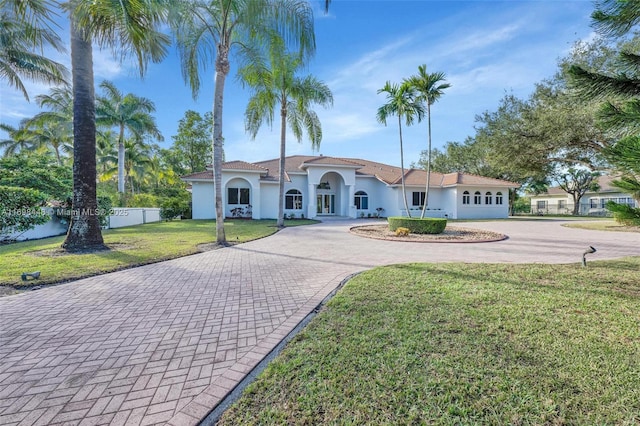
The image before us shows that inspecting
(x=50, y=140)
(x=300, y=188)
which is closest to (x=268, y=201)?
(x=300, y=188)

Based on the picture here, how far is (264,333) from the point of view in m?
3.70

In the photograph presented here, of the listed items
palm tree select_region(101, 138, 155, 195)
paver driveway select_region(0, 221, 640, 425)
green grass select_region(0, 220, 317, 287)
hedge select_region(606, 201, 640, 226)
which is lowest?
paver driveway select_region(0, 221, 640, 425)

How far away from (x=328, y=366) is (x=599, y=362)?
2.91m

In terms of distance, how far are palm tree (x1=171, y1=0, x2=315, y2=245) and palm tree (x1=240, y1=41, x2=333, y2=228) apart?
192cm

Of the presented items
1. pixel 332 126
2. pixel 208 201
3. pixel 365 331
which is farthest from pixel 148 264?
pixel 208 201

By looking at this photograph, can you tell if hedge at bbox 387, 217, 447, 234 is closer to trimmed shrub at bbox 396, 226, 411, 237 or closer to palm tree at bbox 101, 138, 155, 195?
trimmed shrub at bbox 396, 226, 411, 237

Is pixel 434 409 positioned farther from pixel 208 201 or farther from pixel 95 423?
pixel 208 201

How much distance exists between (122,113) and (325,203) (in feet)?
67.4

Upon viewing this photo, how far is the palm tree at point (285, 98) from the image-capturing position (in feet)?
45.2

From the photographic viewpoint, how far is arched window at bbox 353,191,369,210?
2844 cm

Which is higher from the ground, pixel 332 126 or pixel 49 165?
pixel 332 126

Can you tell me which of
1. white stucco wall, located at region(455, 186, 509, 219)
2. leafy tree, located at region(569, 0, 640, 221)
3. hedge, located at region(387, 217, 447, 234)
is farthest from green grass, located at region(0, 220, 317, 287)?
white stucco wall, located at region(455, 186, 509, 219)

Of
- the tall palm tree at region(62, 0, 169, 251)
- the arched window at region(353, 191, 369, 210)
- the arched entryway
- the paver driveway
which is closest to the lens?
the paver driveway

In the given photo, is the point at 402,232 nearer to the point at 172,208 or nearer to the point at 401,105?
the point at 401,105
